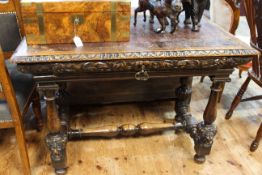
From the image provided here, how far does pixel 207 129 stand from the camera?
148 cm

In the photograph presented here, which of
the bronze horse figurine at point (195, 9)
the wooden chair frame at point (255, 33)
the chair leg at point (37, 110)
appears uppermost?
the bronze horse figurine at point (195, 9)

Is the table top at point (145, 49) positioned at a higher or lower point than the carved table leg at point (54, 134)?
higher

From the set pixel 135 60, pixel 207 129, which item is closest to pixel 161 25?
pixel 135 60

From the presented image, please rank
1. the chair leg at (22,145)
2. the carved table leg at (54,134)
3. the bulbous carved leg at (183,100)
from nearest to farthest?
the carved table leg at (54,134) → the chair leg at (22,145) → the bulbous carved leg at (183,100)

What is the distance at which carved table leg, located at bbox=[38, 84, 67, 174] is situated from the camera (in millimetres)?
1216

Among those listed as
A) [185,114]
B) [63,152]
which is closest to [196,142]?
[185,114]

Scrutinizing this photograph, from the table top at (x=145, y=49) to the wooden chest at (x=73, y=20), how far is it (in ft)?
0.13

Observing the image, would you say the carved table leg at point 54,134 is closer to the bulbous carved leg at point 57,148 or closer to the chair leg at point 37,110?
the bulbous carved leg at point 57,148

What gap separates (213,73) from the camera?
4.24 feet

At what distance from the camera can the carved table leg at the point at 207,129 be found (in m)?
1.39

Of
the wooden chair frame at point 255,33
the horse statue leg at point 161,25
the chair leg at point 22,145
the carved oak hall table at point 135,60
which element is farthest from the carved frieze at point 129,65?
the wooden chair frame at point 255,33

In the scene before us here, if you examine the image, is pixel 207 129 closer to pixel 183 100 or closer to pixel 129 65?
pixel 183 100

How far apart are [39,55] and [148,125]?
0.80m

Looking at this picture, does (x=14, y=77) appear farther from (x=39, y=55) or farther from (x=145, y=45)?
(x=145, y=45)
